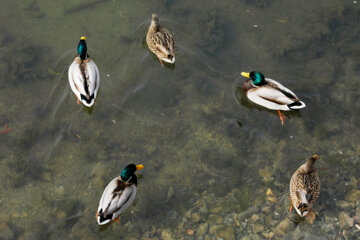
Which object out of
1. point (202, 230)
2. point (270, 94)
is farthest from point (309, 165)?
point (202, 230)

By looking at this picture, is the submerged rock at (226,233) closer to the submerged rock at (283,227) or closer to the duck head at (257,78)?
the submerged rock at (283,227)

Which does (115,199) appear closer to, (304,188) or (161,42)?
(304,188)

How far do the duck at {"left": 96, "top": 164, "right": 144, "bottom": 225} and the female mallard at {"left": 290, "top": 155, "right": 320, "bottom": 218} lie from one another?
2.66 meters

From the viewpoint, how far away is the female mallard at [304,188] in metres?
5.72

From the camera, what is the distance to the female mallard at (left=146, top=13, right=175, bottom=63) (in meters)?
7.66

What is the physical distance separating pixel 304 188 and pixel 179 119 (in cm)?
270

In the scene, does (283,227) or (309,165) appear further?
(309,165)

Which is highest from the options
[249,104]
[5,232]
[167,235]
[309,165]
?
[309,165]

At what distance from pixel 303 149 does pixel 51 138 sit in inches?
190

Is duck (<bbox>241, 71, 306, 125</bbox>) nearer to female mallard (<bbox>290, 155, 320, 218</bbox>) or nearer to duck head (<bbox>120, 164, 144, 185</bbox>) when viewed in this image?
female mallard (<bbox>290, 155, 320, 218</bbox>)

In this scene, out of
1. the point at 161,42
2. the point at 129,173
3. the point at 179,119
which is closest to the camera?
the point at 129,173

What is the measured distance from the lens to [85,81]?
22.8 feet

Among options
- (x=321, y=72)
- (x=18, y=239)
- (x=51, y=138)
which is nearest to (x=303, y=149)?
(x=321, y=72)

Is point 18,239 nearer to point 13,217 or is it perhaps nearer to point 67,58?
point 13,217
